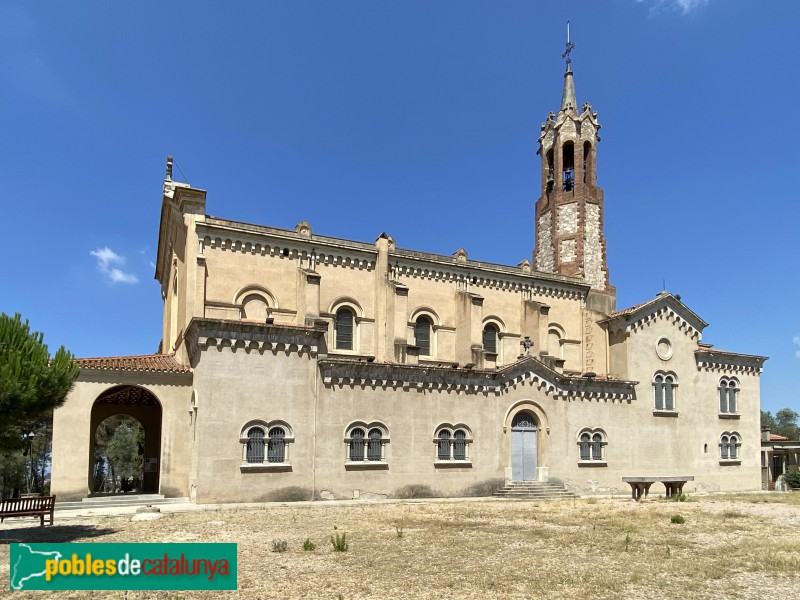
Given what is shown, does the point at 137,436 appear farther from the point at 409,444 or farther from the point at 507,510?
the point at 507,510

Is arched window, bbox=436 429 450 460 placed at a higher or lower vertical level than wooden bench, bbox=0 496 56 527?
higher

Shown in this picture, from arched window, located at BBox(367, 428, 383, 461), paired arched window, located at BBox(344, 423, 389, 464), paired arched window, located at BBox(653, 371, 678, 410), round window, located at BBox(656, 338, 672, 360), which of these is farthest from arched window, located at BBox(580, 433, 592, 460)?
arched window, located at BBox(367, 428, 383, 461)

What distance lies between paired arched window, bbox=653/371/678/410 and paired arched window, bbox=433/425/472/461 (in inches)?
521

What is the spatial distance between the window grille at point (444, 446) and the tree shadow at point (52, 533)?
1593 cm

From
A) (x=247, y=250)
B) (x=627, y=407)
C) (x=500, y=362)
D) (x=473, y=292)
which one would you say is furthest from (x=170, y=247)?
(x=627, y=407)

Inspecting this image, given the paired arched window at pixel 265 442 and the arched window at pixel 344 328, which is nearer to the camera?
the paired arched window at pixel 265 442

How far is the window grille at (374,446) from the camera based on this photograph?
2897 cm

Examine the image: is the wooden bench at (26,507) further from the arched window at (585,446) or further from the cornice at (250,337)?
the arched window at (585,446)

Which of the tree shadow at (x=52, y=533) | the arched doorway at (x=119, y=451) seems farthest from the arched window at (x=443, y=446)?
the arched doorway at (x=119, y=451)

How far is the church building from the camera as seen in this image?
87.4 ft

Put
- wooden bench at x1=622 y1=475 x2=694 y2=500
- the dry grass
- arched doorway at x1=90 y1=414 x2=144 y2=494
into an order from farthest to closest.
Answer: arched doorway at x1=90 y1=414 x2=144 y2=494, wooden bench at x1=622 y1=475 x2=694 y2=500, the dry grass

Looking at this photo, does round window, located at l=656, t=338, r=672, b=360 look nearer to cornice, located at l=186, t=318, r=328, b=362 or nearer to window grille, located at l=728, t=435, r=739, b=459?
window grille, located at l=728, t=435, r=739, b=459

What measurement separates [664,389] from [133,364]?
28.8 metres

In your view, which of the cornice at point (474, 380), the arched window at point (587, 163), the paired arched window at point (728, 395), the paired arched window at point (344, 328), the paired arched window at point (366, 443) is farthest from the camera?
the arched window at point (587, 163)
